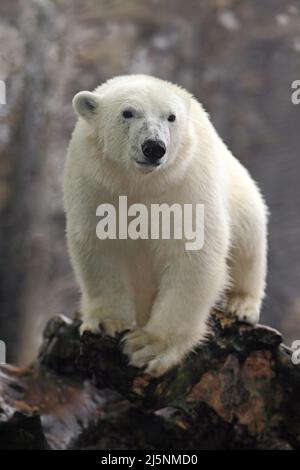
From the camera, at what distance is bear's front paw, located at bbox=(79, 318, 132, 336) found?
120 inches

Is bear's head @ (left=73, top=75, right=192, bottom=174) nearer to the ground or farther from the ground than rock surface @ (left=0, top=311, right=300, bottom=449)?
farther from the ground

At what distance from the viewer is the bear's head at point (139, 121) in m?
2.68

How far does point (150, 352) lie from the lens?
116 inches

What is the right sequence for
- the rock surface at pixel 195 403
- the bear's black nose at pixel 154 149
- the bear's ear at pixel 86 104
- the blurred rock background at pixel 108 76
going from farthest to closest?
the blurred rock background at pixel 108 76 → the rock surface at pixel 195 403 → the bear's ear at pixel 86 104 → the bear's black nose at pixel 154 149

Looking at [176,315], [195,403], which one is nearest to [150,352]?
[176,315]

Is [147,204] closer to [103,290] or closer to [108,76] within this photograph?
[103,290]

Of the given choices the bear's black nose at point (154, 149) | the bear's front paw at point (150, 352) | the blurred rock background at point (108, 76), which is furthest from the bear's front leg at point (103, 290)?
the blurred rock background at point (108, 76)

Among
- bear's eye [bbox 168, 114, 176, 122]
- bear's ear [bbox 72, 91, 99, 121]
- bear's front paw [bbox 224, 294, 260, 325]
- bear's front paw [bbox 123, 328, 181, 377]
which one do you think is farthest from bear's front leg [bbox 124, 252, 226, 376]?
bear's ear [bbox 72, 91, 99, 121]

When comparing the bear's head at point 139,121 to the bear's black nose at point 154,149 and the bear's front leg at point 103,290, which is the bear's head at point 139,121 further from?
the bear's front leg at point 103,290

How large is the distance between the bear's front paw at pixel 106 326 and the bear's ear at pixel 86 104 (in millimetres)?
842

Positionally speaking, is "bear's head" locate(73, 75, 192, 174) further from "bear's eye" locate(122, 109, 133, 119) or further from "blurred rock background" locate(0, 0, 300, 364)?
"blurred rock background" locate(0, 0, 300, 364)

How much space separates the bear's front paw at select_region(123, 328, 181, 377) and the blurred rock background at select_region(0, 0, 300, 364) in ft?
9.11

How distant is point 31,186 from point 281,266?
2117 mm
